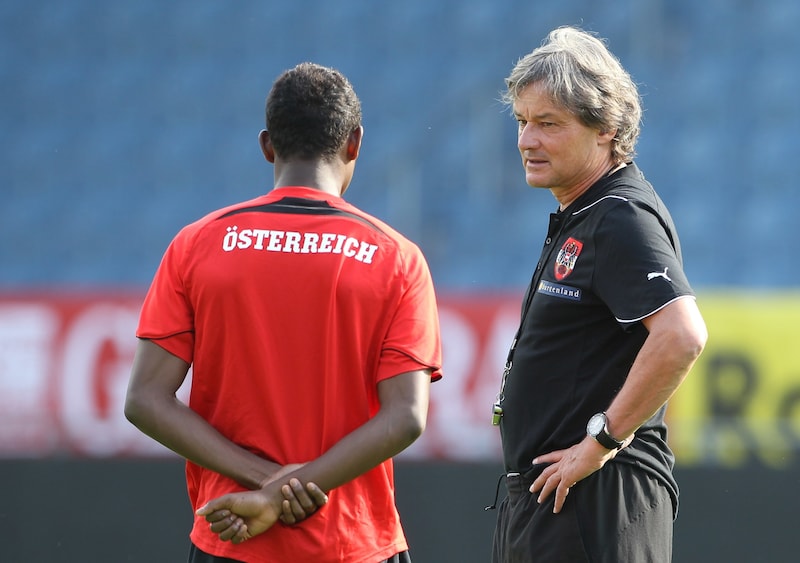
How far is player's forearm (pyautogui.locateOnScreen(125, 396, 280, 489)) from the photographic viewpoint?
239 centimetres

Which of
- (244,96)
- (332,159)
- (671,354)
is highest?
(244,96)

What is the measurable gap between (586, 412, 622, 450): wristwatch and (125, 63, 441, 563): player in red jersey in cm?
37

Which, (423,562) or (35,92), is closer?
(423,562)

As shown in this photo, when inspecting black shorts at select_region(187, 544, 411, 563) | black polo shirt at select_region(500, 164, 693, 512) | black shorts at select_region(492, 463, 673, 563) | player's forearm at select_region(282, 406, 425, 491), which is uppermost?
black polo shirt at select_region(500, 164, 693, 512)

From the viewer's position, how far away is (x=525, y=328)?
275cm

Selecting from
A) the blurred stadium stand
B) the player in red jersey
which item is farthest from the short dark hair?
the blurred stadium stand

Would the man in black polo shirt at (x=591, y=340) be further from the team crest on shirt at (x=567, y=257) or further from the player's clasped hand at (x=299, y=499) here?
the player's clasped hand at (x=299, y=499)

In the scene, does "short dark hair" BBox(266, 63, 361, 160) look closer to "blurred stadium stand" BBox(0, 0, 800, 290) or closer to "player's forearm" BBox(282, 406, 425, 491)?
"player's forearm" BBox(282, 406, 425, 491)

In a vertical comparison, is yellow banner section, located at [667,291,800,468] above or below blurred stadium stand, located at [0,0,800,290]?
below

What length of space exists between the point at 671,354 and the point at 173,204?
7015 mm

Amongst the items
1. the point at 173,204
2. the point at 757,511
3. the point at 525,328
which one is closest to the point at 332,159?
the point at 525,328

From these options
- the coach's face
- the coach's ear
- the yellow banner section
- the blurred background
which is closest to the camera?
the coach's ear

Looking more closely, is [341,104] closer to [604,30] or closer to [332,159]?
[332,159]

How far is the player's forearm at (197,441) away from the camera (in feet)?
7.85
